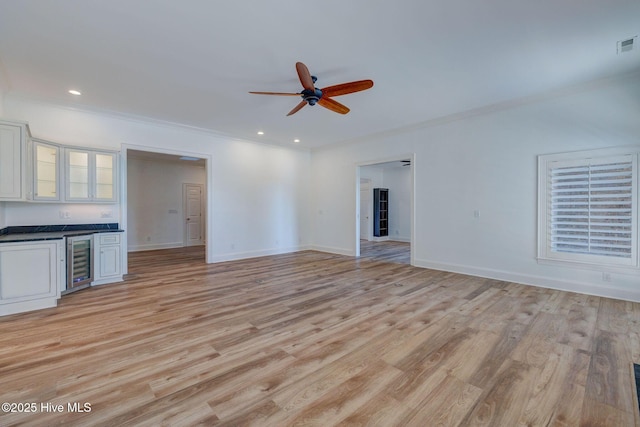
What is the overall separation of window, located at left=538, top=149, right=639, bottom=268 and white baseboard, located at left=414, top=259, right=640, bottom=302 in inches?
12.5

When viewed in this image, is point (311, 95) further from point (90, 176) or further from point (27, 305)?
point (27, 305)

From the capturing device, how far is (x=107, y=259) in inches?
174

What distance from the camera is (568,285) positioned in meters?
3.95

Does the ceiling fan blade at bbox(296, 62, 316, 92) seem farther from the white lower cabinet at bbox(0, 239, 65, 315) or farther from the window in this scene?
the window

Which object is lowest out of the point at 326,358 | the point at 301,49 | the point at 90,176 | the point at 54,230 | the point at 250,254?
the point at 326,358

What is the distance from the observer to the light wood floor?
64.7 inches

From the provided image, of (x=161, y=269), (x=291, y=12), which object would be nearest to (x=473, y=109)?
(x=291, y=12)

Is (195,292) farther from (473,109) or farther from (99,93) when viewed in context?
(473,109)

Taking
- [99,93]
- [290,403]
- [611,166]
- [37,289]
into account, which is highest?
[99,93]

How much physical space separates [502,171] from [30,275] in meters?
6.66

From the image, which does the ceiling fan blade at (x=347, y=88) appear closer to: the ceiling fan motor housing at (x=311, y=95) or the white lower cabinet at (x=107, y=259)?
the ceiling fan motor housing at (x=311, y=95)

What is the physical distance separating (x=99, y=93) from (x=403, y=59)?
424cm

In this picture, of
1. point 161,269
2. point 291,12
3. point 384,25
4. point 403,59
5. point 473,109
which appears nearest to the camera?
point 291,12

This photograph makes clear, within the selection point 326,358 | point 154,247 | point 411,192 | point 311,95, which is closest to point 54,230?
point 154,247
